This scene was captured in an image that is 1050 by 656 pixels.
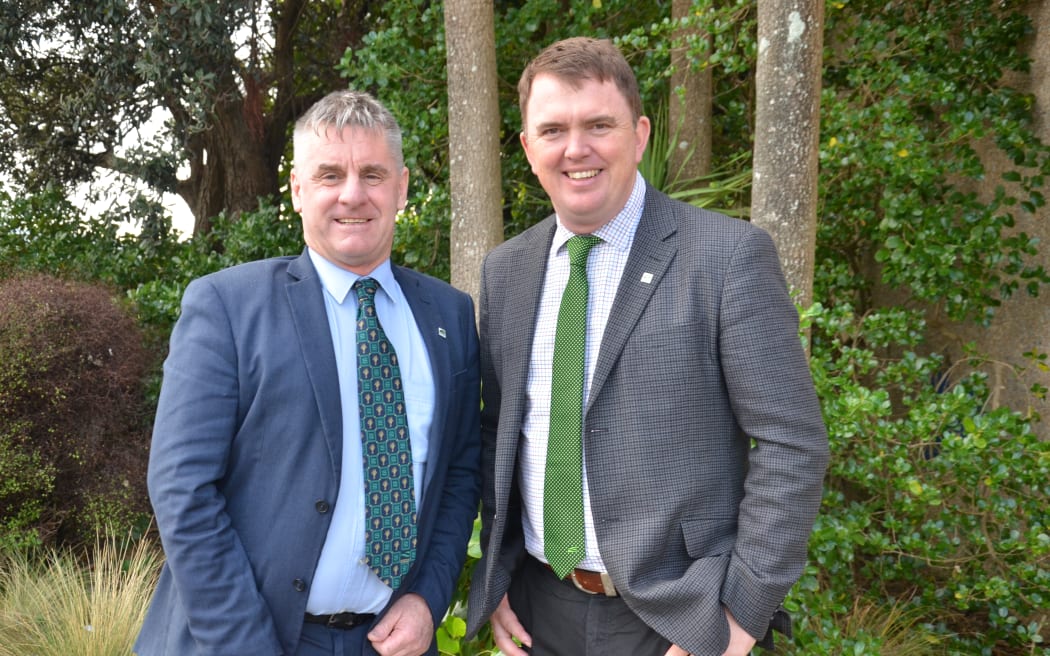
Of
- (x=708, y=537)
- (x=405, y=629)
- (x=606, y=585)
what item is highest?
(x=708, y=537)

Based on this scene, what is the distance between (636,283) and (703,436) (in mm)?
385

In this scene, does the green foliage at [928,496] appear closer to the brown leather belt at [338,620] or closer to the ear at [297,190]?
the brown leather belt at [338,620]

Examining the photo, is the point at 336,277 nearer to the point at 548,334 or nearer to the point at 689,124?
the point at 548,334

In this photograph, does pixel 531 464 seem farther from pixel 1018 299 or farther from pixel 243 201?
pixel 243 201

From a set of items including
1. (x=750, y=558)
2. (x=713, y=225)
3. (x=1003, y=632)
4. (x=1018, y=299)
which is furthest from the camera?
(x=1018, y=299)

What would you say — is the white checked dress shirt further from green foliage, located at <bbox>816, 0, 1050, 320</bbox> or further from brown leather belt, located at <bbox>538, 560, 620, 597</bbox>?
green foliage, located at <bbox>816, 0, 1050, 320</bbox>

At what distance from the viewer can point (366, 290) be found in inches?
85.7

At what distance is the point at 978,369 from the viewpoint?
467 centimetres

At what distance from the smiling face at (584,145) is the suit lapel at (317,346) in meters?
0.64

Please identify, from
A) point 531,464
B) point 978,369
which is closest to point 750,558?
point 531,464

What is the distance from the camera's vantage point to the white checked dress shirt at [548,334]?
→ 2098 mm

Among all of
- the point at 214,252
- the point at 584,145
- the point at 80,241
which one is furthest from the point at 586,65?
the point at 80,241

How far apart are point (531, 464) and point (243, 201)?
605 cm

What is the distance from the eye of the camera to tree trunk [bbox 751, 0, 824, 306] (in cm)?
354
